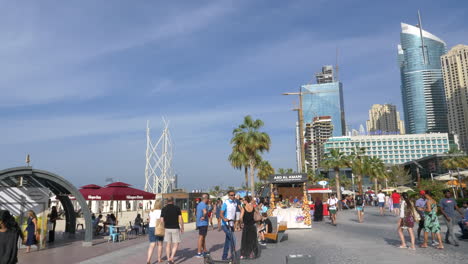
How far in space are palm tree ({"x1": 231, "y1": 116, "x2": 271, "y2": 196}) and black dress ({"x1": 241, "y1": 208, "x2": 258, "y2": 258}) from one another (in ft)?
81.9

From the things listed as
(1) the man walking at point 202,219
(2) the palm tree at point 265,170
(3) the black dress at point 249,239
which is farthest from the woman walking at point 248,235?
(2) the palm tree at point 265,170

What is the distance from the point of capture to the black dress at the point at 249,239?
1005 centimetres

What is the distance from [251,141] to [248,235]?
2512 cm

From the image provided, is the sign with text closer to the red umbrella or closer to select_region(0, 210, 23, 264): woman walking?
the red umbrella

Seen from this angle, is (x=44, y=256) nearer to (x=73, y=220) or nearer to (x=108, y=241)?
(x=108, y=241)

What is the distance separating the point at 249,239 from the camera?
33.2 ft

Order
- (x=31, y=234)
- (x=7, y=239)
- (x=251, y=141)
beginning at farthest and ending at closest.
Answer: (x=251, y=141) < (x=31, y=234) < (x=7, y=239)

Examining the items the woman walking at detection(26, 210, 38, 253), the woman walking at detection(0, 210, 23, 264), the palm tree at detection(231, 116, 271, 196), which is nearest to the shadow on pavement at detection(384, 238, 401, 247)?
the woman walking at detection(0, 210, 23, 264)

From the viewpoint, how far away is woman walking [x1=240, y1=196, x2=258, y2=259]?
1005cm

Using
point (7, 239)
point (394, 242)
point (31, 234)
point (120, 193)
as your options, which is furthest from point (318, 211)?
point (7, 239)

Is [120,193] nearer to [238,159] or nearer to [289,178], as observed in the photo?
[289,178]

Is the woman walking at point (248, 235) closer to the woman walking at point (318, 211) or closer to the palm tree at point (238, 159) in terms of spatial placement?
the woman walking at point (318, 211)

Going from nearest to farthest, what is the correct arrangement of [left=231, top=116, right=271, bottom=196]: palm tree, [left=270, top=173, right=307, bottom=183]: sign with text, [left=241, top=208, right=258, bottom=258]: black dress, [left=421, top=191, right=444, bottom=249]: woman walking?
[left=241, top=208, right=258, bottom=258]: black dress, [left=421, top=191, right=444, bottom=249]: woman walking, [left=270, top=173, right=307, bottom=183]: sign with text, [left=231, top=116, right=271, bottom=196]: palm tree

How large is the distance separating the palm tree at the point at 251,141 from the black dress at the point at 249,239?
25.0 m
